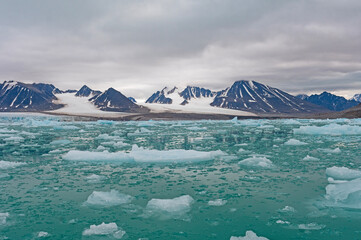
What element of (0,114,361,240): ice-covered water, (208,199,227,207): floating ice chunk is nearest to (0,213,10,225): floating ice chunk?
(0,114,361,240): ice-covered water

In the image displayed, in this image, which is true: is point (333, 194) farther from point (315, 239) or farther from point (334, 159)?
point (334, 159)

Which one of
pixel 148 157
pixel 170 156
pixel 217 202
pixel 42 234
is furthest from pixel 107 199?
pixel 170 156

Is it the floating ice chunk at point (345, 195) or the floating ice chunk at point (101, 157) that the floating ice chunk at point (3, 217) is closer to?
the floating ice chunk at point (101, 157)

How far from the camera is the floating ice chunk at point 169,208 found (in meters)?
7.61

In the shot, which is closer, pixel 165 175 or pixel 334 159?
pixel 165 175

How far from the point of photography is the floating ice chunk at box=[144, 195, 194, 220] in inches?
300

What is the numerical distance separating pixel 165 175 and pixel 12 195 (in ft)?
18.4

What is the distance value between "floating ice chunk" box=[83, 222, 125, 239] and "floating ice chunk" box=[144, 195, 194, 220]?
3.60 feet

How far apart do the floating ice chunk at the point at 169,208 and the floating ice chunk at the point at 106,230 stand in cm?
110

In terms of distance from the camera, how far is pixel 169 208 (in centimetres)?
795

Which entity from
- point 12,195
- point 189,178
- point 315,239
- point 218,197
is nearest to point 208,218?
point 218,197

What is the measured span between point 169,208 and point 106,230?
1.95m

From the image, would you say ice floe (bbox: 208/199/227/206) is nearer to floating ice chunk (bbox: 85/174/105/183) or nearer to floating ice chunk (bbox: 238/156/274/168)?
floating ice chunk (bbox: 85/174/105/183)

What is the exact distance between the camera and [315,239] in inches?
243
